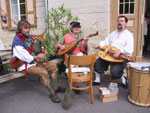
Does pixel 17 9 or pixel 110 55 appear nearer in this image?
pixel 110 55

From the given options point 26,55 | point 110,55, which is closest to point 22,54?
point 26,55

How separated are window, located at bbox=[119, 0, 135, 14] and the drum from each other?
228 cm

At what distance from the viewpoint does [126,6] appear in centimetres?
461

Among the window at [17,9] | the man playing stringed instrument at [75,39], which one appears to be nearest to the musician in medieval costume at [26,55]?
the man playing stringed instrument at [75,39]

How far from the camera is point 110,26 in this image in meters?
4.77

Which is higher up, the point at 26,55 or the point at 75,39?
the point at 75,39

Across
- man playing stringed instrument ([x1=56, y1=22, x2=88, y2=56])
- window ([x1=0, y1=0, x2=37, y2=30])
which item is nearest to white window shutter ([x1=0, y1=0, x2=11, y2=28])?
window ([x1=0, y1=0, x2=37, y2=30])

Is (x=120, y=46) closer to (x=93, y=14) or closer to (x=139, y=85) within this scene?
(x=139, y=85)

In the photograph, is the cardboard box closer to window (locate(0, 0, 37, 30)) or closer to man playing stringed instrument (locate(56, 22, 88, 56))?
man playing stringed instrument (locate(56, 22, 88, 56))

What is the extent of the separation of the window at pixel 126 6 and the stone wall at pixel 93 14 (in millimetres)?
363

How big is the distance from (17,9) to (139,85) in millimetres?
5796

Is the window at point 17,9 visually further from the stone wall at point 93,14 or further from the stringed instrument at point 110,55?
the stringed instrument at point 110,55

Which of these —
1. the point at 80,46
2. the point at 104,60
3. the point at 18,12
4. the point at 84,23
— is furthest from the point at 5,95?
the point at 18,12

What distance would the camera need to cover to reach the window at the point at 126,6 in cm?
456
